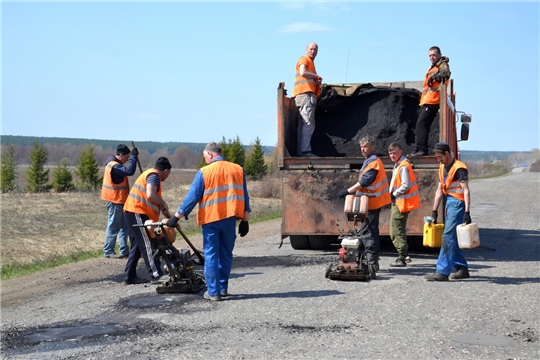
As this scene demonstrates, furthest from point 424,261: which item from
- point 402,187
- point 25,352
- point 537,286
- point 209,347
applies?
point 25,352

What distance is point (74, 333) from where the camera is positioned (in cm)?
667

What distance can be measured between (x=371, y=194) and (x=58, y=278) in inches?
177

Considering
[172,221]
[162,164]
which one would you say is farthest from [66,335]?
[162,164]

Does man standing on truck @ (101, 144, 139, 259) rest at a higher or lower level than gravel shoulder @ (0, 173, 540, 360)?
higher

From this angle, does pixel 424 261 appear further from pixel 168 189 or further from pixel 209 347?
pixel 168 189

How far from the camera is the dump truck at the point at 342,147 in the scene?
1129 cm

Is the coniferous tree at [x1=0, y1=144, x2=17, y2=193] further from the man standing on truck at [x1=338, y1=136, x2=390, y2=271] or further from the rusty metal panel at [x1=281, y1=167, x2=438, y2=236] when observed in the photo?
the man standing on truck at [x1=338, y1=136, x2=390, y2=271]

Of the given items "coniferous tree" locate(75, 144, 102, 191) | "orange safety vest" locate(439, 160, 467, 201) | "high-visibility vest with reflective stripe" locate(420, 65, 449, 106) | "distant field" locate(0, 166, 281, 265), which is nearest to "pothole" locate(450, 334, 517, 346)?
"orange safety vest" locate(439, 160, 467, 201)

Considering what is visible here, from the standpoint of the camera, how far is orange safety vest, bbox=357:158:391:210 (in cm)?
950

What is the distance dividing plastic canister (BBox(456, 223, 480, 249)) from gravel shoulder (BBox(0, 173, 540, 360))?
1.63 ft

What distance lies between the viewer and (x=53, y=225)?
20.2 metres

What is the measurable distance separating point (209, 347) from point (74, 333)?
4.74ft

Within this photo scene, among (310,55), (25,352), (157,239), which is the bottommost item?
(25,352)

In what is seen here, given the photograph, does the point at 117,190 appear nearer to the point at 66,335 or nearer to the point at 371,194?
the point at 371,194
